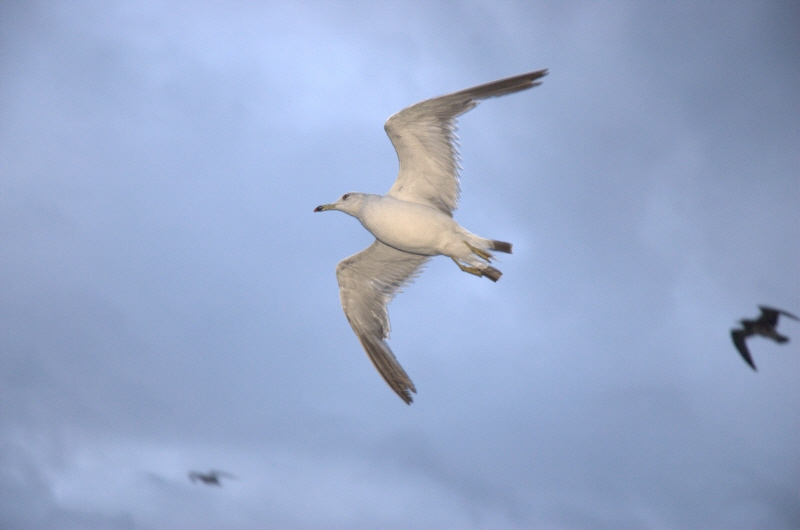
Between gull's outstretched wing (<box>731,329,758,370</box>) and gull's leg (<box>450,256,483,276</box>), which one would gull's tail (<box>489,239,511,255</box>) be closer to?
gull's leg (<box>450,256,483,276</box>)

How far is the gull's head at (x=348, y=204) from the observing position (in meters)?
13.6

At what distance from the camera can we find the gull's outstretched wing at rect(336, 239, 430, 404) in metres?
14.6

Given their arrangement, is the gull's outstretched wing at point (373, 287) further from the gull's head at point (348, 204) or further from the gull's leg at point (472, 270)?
the gull's leg at point (472, 270)

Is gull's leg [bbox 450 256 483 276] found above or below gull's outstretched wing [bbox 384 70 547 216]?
below

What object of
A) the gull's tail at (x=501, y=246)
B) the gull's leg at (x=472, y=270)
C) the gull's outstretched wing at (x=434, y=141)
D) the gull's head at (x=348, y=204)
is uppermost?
the gull's outstretched wing at (x=434, y=141)

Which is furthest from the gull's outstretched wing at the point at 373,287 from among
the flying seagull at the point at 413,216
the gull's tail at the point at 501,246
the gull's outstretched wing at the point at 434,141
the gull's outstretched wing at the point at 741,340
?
the gull's outstretched wing at the point at 741,340

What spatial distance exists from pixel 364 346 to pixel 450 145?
3769 mm

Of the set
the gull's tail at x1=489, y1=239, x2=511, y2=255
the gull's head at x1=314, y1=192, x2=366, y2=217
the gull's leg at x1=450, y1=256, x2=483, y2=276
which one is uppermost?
A: the gull's head at x1=314, y1=192, x2=366, y2=217

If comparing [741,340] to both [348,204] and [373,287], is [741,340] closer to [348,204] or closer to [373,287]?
[373,287]

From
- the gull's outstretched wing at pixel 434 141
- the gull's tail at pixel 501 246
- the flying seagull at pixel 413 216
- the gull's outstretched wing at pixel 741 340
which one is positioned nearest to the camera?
the gull's outstretched wing at pixel 434 141

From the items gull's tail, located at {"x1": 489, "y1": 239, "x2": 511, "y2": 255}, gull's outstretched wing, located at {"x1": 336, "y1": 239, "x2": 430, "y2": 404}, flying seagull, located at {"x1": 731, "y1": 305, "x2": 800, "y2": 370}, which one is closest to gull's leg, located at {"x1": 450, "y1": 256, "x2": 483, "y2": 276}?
gull's tail, located at {"x1": 489, "y1": 239, "x2": 511, "y2": 255}

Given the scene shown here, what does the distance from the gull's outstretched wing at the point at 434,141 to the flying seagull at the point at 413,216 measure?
0.04 feet

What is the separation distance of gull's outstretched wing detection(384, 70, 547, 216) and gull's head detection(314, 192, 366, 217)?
488mm

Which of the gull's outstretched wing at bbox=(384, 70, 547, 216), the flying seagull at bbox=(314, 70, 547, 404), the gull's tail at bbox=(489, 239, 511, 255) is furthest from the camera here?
the gull's tail at bbox=(489, 239, 511, 255)
